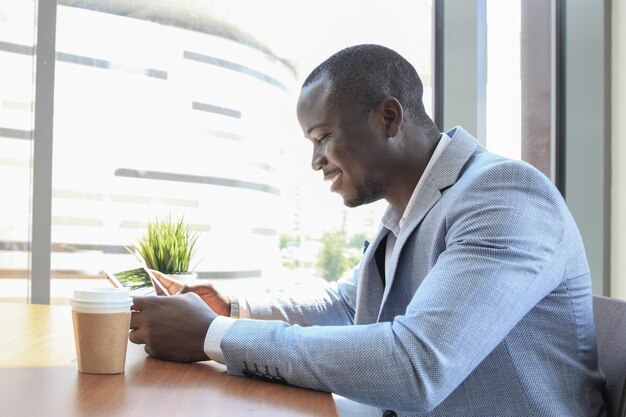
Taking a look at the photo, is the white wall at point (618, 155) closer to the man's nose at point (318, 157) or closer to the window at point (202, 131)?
the window at point (202, 131)

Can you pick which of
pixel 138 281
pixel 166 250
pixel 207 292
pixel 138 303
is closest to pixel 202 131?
pixel 166 250

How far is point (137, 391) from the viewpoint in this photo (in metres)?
0.87

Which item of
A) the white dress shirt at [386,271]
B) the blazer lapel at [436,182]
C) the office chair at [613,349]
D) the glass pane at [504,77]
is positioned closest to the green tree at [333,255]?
the glass pane at [504,77]

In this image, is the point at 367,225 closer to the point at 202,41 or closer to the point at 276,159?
the point at 276,159

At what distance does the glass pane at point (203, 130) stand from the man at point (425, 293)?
136cm

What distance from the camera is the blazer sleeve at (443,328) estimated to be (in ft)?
3.00

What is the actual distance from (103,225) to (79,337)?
2040 millimetres

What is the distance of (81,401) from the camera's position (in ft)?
2.63

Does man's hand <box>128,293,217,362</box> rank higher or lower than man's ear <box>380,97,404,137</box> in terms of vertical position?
lower

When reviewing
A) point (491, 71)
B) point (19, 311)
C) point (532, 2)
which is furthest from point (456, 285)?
point (532, 2)

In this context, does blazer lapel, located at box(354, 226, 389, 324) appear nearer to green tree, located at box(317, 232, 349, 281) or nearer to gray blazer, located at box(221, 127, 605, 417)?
gray blazer, located at box(221, 127, 605, 417)

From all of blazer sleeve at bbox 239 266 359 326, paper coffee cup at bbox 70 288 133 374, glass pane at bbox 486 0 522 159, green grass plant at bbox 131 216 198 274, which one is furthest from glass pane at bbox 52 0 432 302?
paper coffee cup at bbox 70 288 133 374

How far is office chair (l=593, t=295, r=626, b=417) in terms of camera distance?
105 cm

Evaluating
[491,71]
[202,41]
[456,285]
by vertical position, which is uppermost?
[202,41]
